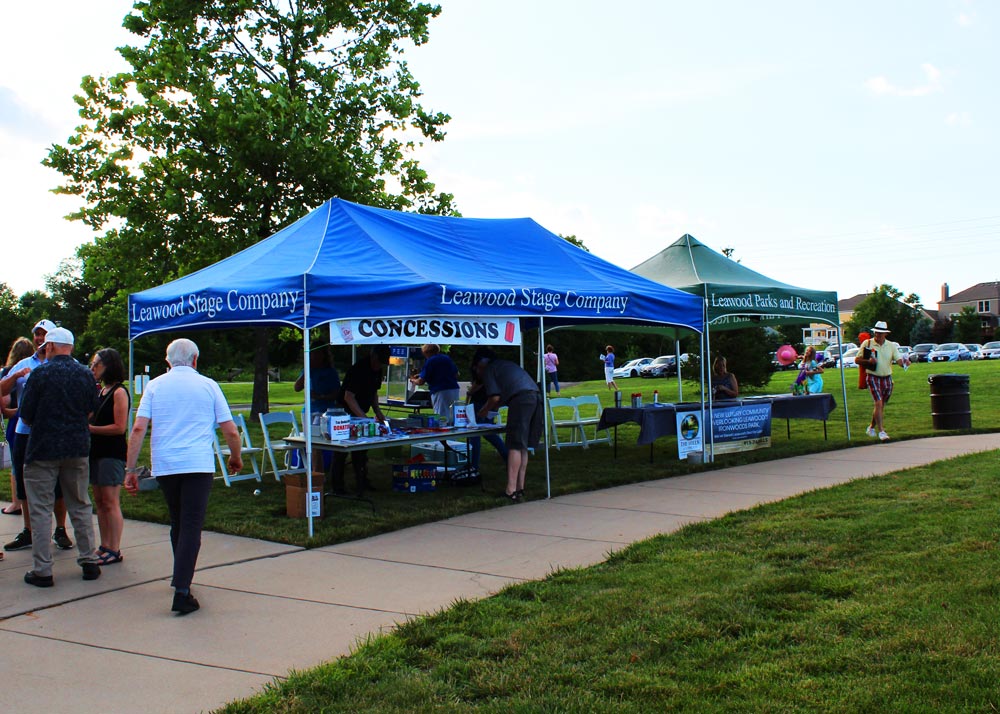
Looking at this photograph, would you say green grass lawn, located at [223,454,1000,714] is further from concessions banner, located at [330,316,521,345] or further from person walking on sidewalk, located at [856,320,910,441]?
person walking on sidewalk, located at [856,320,910,441]

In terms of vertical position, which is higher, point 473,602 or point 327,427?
point 327,427

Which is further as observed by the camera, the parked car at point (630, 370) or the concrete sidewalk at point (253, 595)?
the parked car at point (630, 370)

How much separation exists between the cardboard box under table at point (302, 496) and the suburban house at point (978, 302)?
11480 cm

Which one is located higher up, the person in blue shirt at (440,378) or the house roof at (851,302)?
the house roof at (851,302)

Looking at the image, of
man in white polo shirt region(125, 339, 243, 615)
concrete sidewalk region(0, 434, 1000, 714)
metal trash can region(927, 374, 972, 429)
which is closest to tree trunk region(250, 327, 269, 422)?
concrete sidewalk region(0, 434, 1000, 714)

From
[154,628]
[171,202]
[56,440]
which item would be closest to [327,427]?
[56,440]

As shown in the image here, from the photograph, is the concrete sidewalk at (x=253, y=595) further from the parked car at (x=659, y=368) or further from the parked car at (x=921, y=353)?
the parked car at (x=921, y=353)

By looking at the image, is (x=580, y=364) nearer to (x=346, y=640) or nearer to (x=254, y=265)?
(x=254, y=265)

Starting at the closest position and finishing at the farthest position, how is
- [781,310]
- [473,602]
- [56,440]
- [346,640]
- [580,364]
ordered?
[346,640] < [473,602] < [56,440] < [781,310] < [580,364]

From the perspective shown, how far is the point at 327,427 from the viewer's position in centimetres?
874

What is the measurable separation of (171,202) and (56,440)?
1291 cm

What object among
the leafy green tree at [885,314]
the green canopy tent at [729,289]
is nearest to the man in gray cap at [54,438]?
the green canopy tent at [729,289]

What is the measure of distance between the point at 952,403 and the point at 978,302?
116550 mm

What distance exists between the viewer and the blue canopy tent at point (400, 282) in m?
8.10
